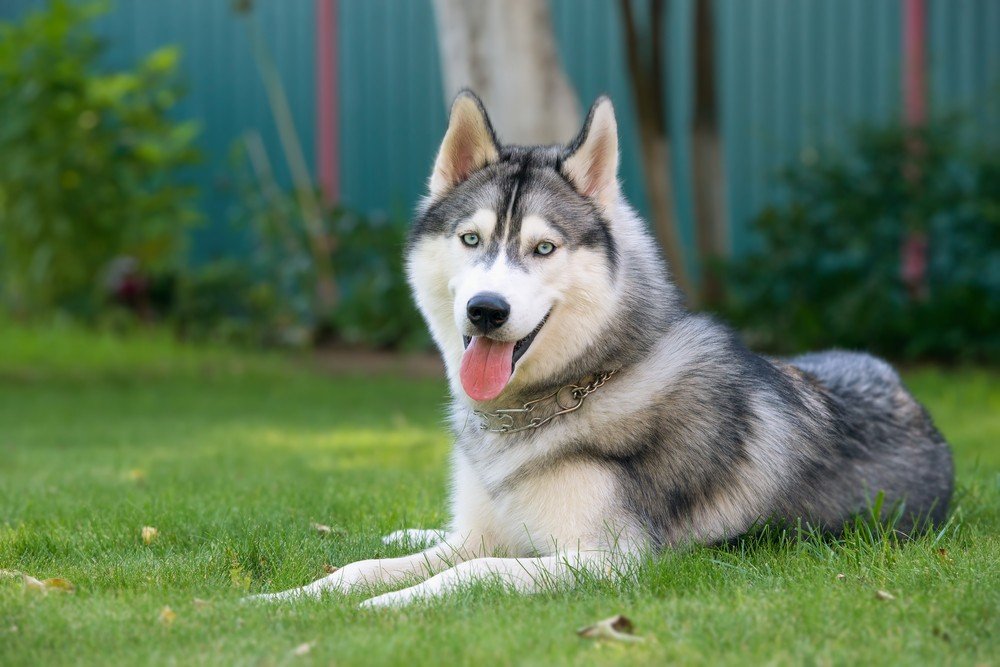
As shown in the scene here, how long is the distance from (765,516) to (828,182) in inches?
282

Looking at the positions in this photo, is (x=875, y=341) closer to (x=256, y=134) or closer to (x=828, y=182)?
(x=828, y=182)

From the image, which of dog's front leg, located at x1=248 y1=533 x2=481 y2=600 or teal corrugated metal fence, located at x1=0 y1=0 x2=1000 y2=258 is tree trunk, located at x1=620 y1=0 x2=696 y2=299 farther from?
dog's front leg, located at x1=248 y1=533 x2=481 y2=600

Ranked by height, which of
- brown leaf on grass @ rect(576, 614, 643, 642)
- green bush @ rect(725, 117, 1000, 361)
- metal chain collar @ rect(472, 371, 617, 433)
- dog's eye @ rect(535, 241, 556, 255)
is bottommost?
green bush @ rect(725, 117, 1000, 361)

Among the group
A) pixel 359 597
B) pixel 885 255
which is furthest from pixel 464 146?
pixel 885 255

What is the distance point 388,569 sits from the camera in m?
3.83

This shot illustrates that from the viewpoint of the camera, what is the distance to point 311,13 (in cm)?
1448

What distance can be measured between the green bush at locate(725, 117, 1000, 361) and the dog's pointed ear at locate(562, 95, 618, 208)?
6.66m

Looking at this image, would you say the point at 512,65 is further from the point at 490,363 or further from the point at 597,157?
the point at 490,363

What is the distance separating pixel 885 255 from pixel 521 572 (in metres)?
7.67

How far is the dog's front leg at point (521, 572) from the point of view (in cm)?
353

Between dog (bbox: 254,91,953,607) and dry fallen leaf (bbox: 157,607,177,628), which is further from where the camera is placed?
dog (bbox: 254,91,953,607)

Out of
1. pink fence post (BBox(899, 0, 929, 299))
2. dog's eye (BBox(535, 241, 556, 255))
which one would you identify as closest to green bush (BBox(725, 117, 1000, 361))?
pink fence post (BBox(899, 0, 929, 299))

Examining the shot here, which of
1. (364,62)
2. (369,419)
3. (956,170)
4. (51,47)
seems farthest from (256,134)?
(956,170)

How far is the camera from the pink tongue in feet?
12.6
